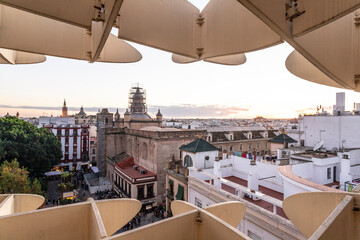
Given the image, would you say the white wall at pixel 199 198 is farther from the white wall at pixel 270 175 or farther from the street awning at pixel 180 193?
the white wall at pixel 270 175

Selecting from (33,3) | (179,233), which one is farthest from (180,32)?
(179,233)

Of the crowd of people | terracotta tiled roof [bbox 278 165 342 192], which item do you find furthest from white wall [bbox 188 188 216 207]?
the crowd of people

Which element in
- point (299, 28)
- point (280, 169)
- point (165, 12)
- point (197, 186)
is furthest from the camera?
point (197, 186)

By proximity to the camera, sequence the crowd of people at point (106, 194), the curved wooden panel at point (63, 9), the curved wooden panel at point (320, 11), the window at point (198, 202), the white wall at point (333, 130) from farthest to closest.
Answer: the crowd of people at point (106, 194) → the white wall at point (333, 130) → the window at point (198, 202) → the curved wooden panel at point (63, 9) → the curved wooden panel at point (320, 11)

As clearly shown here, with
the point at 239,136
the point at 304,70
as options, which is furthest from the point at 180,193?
the point at 239,136

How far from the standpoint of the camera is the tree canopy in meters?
23.4

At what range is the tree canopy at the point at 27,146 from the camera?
2344 cm

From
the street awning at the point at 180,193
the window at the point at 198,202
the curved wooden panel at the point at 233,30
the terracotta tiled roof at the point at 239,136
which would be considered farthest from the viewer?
the terracotta tiled roof at the point at 239,136

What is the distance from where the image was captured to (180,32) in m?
4.57

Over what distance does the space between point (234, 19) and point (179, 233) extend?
13.9 feet

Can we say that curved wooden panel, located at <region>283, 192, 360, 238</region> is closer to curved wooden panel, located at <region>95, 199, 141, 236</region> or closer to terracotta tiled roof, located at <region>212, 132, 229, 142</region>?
curved wooden panel, located at <region>95, 199, 141, 236</region>

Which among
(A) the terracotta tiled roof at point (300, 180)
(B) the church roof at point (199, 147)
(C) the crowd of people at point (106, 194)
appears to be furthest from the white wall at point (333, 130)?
(C) the crowd of people at point (106, 194)

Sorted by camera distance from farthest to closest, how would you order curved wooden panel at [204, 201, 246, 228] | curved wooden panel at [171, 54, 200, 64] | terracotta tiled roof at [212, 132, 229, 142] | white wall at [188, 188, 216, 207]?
terracotta tiled roof at [212, 132, 229, 142]
white wall at [188, 188, 216, 207]
curved wooden panel at [171, 54, 200, 64]
curved wooden panel at [204, 201, 246, 228]

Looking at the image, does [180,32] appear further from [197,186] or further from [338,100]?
[338,100]
